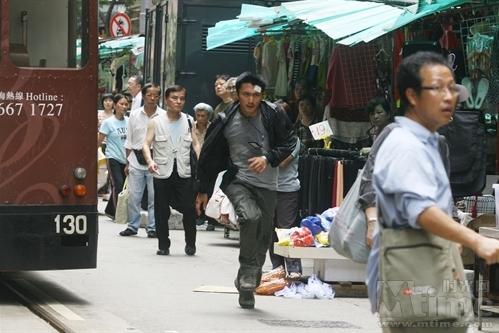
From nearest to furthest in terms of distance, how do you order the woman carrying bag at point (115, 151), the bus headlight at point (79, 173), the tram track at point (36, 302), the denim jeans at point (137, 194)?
1. the tram track at point (36, 302)
2. the bus headlight at point (79, 173)
3. the denim jeans at point (137, 194)
4. the woman carrying bag at point (115, 151)

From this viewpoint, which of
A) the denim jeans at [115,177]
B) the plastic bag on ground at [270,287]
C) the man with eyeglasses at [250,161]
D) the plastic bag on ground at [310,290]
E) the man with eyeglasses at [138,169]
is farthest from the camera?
the denim jeans at [115,177]

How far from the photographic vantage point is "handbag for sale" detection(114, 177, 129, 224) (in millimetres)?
18531

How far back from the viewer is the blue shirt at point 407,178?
199 inches

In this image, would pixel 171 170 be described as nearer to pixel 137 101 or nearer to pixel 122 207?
pixel 122 207

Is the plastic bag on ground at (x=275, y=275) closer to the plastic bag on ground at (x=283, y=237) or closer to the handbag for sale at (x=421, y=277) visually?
the plastic bag on ground at (x=283, y=237)

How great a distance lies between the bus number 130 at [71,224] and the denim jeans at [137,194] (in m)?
6.55

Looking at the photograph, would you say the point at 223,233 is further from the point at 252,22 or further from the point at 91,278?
the point at 91,278

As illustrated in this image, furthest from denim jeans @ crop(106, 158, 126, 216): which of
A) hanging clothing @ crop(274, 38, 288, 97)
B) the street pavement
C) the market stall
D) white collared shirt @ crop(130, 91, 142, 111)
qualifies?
the street pavement

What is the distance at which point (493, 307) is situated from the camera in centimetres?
1023

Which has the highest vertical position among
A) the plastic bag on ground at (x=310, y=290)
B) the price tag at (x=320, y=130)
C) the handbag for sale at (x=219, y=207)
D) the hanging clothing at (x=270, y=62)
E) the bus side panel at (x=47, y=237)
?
the hanging clothing at (x=270, y=62)

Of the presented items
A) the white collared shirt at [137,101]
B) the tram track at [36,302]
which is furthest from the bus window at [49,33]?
the white collared shirt at [137,101]

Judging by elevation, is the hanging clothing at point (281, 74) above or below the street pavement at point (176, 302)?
above

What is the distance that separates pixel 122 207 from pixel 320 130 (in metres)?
4.88

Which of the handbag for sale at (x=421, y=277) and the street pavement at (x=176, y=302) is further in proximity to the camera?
the street pavement at (x=176, y=302)
